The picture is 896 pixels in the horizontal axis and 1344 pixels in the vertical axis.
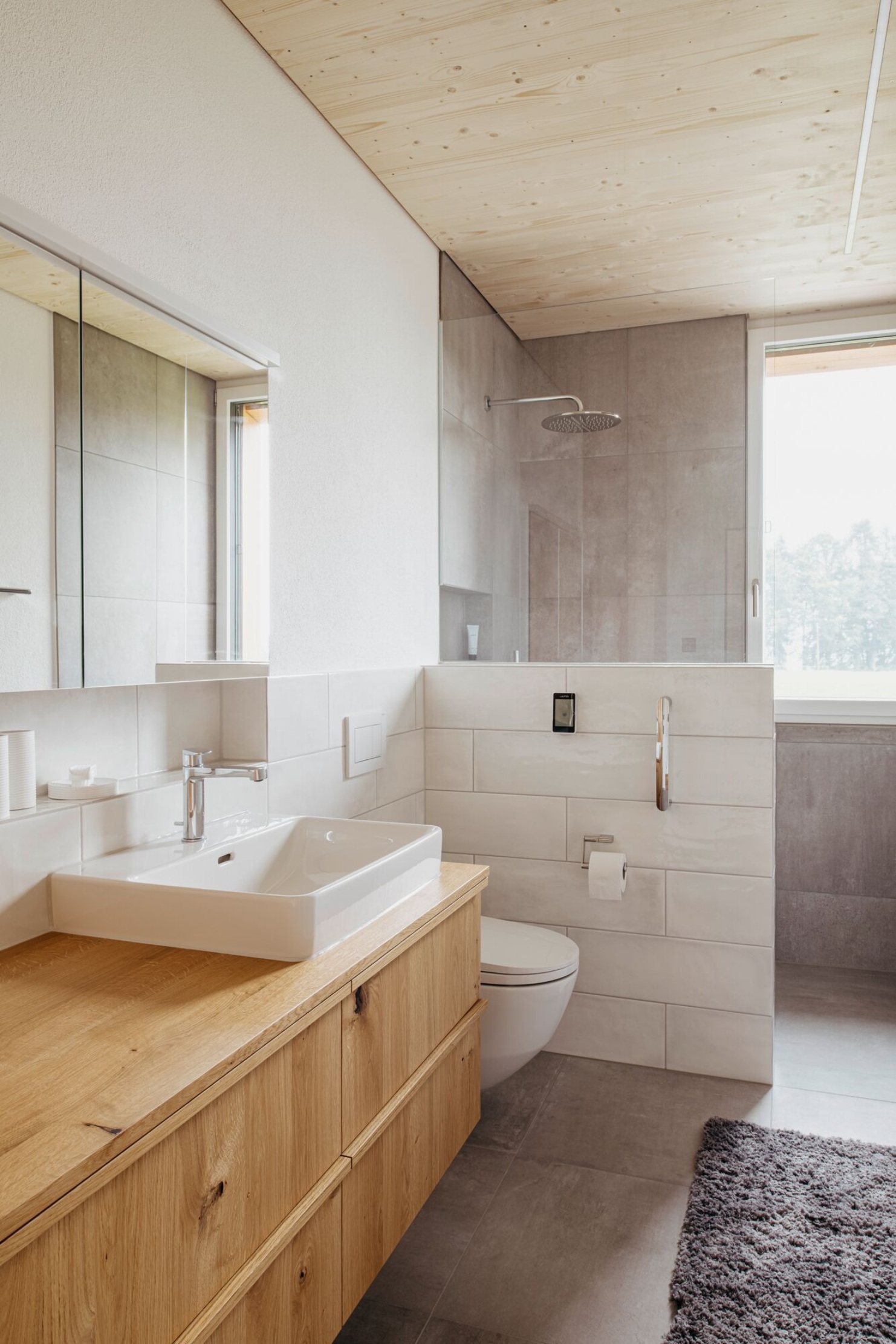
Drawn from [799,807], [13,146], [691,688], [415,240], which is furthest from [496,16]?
[799,807]

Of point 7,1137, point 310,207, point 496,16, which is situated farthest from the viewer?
point 310,207

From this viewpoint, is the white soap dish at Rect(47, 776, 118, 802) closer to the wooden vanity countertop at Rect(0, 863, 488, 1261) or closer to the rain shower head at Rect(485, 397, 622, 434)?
the wooden vanity countertop at Rect(0, 863, 488, 1261)

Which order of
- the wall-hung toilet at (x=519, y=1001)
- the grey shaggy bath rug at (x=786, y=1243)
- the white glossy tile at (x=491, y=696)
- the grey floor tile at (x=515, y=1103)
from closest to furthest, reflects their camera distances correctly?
the grey shaggy bath rug at (x=786, y=1243) < the wall-hung toilet at (x=519, y=1001) < the grey floor tile at (x=515, y=1103) < the white glossy tile at (x=491, y=696)

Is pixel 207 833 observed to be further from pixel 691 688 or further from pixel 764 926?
pixel 764 926

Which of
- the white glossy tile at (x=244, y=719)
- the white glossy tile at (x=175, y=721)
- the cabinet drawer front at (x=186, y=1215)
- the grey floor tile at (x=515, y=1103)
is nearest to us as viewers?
the cabinet drawer front at (x=186, y=1215)

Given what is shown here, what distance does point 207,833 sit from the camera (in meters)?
1.77

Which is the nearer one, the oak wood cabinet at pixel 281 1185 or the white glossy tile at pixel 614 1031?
the oak wood cabinet at pixel 281 1185

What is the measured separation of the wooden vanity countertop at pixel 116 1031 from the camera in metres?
0.83

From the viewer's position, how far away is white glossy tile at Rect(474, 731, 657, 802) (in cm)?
267

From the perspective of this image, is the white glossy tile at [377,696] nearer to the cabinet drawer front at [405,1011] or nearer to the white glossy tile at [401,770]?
the white glossy tile at [401,770]

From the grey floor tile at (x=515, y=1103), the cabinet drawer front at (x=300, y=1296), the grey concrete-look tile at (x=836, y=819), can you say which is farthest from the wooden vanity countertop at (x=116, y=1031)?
the grey concrete-look tile at (x=836, y=819)

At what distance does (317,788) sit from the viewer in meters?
2.21

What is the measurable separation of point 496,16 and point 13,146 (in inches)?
42.7

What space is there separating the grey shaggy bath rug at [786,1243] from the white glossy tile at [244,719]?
1.33 meters
